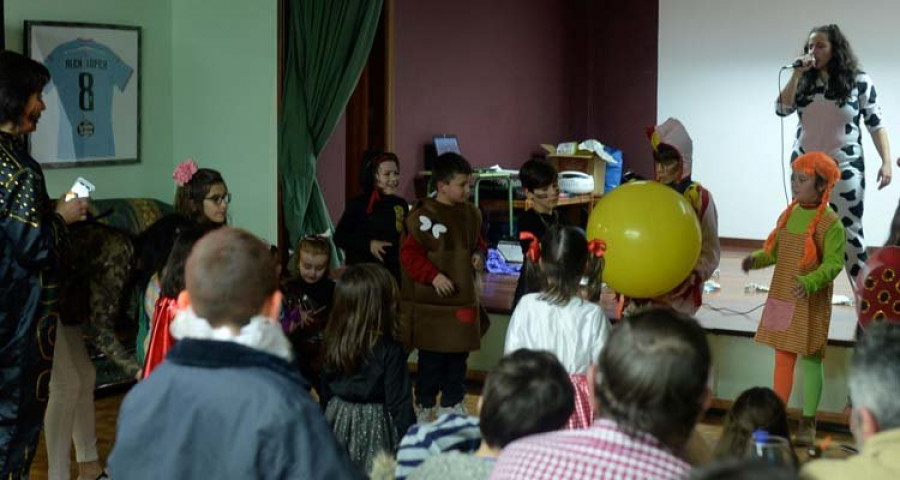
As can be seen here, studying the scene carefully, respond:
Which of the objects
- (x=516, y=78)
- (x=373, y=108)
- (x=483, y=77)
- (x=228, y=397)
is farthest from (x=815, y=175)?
(x=516, y=78)

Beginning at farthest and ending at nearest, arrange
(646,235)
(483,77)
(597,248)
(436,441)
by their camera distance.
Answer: (483,77)
(646,235)
(597,248)
(436,441)

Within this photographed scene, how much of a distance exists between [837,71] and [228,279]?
4.21m

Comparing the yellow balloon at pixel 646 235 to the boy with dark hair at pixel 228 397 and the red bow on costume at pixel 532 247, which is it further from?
the boy with dark hair at pixel 228 397

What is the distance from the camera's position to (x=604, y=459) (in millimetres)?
1799

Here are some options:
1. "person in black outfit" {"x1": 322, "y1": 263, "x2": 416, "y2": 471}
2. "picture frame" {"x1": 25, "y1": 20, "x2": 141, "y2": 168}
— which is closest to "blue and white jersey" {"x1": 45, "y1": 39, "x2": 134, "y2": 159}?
"picture frame" {"x1": 25, "y1": 20, "x2": 141, "y2": 168}

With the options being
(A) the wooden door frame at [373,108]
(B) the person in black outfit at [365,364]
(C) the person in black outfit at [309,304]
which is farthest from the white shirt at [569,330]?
(A) the wooden door frame at [373,108]

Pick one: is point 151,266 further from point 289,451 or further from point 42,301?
point 289,451

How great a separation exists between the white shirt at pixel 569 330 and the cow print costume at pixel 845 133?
252 centimetres

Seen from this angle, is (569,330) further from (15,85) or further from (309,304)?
(15,85)

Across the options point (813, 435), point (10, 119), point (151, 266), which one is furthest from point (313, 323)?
point (813, 435)

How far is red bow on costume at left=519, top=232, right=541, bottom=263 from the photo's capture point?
4252 mm

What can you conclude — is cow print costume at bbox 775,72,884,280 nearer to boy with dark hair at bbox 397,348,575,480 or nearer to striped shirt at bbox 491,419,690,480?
boy with dark hair at bbox 397,348,575,480

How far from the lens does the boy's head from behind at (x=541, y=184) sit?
481 cm

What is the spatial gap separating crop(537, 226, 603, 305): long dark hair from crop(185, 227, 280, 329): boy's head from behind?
1582mm
